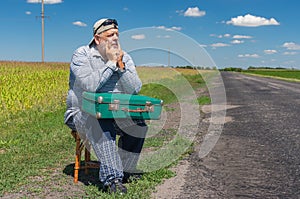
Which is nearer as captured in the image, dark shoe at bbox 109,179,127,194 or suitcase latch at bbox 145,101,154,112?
dark shoe at bbox 109,179,127,194

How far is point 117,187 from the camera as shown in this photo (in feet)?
12.2

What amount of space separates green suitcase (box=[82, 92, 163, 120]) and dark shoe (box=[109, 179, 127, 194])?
62 centimetres

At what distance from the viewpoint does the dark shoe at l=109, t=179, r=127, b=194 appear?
3697 mm

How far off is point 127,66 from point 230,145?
9.60 ft

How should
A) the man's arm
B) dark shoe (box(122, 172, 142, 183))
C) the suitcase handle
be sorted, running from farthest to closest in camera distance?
dark shoe (box(122, 172, 142, 183)) → the man's arm → the suitcase handle

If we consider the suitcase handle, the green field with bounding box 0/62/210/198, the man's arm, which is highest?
the man's arm

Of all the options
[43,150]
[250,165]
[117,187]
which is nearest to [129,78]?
[117,187]

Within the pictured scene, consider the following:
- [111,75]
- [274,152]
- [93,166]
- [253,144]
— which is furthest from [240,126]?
[111,75]

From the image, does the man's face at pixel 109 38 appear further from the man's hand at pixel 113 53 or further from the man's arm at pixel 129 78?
the man's arm at pixel 129 78

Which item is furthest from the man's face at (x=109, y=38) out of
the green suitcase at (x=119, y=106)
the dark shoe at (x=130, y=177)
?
the dark shoe at (x=130, y=177)

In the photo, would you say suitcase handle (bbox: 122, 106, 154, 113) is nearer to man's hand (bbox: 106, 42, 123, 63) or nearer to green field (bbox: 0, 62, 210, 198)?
man's hand (bbox: 106, 42, 123, 63)

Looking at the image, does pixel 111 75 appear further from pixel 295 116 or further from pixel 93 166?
pixel 295 116

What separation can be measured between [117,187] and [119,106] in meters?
0.75

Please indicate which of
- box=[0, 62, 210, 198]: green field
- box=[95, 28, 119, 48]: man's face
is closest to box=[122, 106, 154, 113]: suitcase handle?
→ box=[95, 28, 119, 48]: man's face
